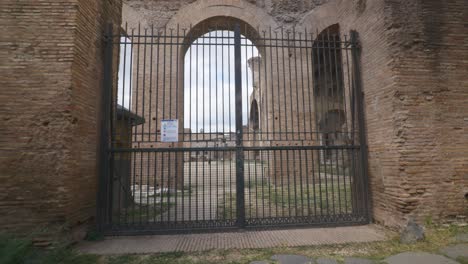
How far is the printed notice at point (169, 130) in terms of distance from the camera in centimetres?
446

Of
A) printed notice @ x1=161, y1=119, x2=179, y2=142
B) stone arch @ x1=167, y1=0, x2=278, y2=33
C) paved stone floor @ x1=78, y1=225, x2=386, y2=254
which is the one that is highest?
stone arch @ x1=167, y1=0, x2=278, y2=33

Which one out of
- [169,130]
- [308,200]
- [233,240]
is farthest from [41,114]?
A: [308,200]

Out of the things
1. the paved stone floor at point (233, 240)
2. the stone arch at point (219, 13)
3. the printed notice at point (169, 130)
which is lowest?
the paved stone floor at point (233, 240)

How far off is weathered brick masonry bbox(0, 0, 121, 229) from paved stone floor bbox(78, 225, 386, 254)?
0.70m

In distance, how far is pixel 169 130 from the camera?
4.47m

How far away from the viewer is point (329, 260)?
10.5 feet

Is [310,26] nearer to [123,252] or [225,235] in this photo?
[225,235]

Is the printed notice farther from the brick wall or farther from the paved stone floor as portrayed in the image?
the brick wall

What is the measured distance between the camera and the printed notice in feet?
14.6

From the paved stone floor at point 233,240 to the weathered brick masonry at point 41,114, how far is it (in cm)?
70

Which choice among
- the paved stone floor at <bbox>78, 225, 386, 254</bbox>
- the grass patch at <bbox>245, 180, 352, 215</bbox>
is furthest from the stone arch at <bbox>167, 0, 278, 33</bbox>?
the paved stone floor at <bbox>78, 225, 386, 254</bbox>

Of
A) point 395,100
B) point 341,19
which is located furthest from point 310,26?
point 395,100

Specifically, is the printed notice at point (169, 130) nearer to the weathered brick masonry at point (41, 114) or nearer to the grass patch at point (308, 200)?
the weathered brick masonry at point (41, 114)

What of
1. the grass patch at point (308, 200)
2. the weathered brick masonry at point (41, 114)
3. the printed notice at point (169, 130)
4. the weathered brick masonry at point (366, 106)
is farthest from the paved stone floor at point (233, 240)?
the printed notice at point (169, 130)
